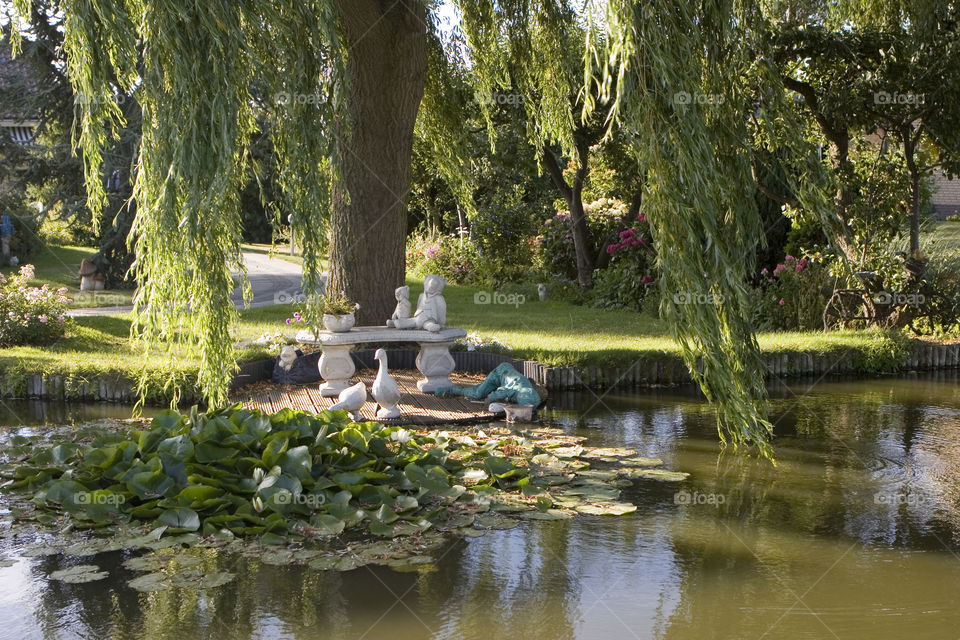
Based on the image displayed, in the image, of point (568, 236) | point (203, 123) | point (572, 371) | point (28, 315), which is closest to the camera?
point (203, 123)

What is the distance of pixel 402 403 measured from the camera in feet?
27.9

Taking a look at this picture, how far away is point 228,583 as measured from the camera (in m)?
4.59

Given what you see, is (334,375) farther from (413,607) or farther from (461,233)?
(461,233)

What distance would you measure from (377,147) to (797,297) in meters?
6.46

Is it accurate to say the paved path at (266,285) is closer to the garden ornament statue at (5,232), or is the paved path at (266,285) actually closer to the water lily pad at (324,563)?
the garden ornament statue at (5,232)

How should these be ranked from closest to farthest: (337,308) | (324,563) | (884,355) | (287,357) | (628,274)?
(324,563) < (337,308) < (287,357) < (884,355) < (628,274)

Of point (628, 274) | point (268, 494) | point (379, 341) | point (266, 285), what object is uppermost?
point (628, 274)

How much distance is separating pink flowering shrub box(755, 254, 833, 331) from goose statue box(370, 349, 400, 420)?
6855 mm

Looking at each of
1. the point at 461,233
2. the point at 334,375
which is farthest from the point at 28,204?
the point at 334,375

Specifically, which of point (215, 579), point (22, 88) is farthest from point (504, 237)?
point (215, 579)

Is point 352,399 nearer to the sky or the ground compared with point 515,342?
nearer to the ground

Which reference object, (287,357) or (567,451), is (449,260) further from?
(567,451)

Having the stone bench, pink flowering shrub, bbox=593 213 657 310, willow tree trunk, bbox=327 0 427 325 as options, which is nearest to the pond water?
the stone bench

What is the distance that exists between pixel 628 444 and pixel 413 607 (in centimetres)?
350
